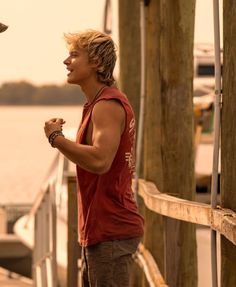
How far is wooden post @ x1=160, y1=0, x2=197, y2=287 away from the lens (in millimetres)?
7863

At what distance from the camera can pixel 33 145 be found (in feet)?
238

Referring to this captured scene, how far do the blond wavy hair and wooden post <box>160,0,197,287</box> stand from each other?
206 cm

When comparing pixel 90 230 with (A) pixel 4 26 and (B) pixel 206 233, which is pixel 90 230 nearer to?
(A) pixel 4 26

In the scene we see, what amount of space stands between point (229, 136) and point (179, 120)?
7.69ft

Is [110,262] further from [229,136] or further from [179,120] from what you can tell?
[179,120]

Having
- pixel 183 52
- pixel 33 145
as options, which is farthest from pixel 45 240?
pixel 33 145

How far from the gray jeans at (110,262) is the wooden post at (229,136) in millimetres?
389

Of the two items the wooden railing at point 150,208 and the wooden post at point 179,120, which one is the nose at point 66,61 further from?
the wooden post at point 179,120

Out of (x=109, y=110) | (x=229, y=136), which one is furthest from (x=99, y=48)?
(x=229, y=136)

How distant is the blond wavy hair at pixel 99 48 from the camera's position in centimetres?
577

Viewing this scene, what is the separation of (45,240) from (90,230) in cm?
464

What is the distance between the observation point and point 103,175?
5.70m

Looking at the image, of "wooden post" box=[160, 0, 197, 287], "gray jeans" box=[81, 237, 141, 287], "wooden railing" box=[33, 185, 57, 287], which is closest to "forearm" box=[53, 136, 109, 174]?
"gray jeans" box=[81, 237, 141, 287]

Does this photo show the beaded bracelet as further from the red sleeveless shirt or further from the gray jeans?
the gray jeans
